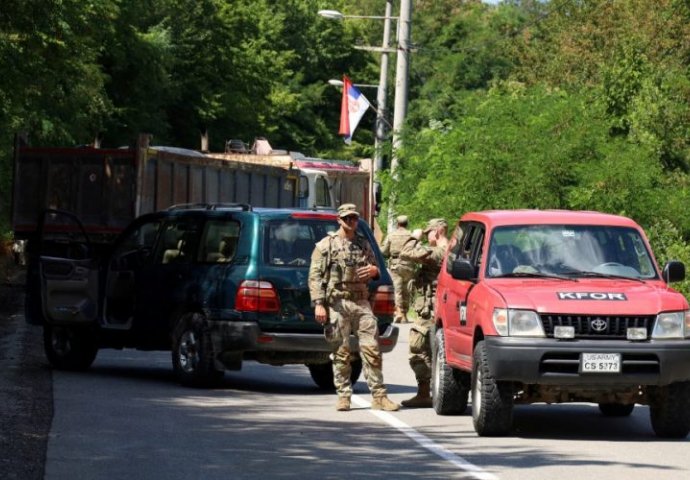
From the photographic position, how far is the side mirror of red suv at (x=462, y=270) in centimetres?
1473

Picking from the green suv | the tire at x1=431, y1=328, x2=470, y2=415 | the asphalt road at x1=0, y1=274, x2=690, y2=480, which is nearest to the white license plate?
the asphalt road at x1=0, y1=274, x2=690, y2=480

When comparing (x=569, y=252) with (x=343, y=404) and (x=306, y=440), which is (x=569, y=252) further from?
(x=306, y=440)

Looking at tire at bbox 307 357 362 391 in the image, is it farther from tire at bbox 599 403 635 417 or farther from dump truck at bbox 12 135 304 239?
dump truck at bbox 12 135 304 239

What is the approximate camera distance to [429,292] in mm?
17516

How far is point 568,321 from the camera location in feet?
45.6

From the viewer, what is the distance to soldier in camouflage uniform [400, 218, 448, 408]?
55.7 ft

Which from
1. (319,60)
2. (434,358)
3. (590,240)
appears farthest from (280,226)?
(319,60)

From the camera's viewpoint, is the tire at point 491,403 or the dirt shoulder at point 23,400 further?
the tire at point 491,403

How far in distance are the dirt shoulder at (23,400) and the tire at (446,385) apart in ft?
11.3

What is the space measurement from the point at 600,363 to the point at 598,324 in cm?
32

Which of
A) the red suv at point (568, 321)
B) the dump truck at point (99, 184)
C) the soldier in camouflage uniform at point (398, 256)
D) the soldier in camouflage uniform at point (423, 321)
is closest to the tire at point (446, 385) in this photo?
the red suv at point (568, 321)

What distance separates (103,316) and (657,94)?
24906 millimetres

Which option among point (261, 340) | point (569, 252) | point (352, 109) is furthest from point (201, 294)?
point (352, 109)

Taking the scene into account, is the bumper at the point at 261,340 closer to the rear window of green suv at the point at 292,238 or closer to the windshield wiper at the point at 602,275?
the rear window of green suv at the point at 292,238
